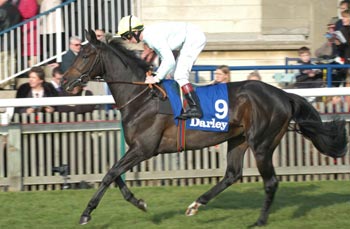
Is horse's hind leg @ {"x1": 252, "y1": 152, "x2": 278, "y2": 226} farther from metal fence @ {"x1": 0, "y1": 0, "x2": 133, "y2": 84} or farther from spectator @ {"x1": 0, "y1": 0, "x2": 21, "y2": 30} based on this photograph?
spectator @ {"x1": 0, "y1": 0, "x2": 21, "y2": 30}

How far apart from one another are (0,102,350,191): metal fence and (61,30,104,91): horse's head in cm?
183

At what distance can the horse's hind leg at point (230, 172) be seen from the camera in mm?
Result: 8727

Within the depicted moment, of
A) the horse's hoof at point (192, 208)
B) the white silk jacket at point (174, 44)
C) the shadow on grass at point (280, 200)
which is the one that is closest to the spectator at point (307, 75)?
the shadow on grass at point (280, 200)

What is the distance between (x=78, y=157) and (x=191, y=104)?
2344 mm

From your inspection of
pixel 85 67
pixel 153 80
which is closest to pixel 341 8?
pixel 153 80

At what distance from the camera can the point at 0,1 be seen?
44.9 ft

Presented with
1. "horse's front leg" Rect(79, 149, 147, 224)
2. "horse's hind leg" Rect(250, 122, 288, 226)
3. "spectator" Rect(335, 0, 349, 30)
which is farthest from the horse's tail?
"spectator" Rect(335, 0, 349, 30)

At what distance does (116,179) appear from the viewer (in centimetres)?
845

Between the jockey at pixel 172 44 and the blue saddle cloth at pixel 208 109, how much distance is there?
0.06 meters

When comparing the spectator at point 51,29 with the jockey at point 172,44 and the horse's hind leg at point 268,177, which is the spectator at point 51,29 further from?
the horse's hind leg at point 268,177

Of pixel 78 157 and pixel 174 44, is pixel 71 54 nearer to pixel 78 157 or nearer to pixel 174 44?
pixel 78 157

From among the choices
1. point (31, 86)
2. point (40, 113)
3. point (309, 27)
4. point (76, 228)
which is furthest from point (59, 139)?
point (309, 27)

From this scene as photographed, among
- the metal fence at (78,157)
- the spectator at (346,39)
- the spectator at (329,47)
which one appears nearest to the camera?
the metal fence at (78,157)

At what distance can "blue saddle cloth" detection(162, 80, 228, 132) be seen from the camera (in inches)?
341
